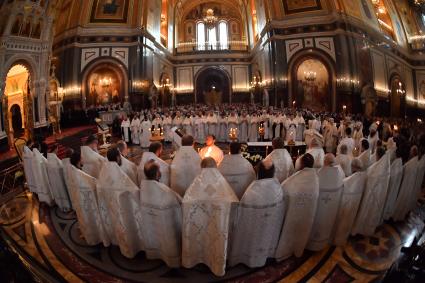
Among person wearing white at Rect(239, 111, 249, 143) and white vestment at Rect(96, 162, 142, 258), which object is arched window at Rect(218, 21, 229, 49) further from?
white vestment at Rect(96, 162, 142, 258)

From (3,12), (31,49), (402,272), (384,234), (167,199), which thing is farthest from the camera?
(31,49)

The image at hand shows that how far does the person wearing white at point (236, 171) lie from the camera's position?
179 inches

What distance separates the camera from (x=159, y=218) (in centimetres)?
380

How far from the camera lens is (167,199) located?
3732 mm

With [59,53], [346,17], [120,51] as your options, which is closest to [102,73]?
[120,51]

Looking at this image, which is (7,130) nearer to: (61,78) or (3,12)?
(3,12)

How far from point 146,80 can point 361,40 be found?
18170 mm

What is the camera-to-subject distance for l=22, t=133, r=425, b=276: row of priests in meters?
3.67

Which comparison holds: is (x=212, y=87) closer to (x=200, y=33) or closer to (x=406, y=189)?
(x=200, y=33)

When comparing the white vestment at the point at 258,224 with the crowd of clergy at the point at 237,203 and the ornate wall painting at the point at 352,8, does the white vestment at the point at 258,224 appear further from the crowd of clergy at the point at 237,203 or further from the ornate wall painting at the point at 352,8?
the ornate wall painting at the point at 352,8

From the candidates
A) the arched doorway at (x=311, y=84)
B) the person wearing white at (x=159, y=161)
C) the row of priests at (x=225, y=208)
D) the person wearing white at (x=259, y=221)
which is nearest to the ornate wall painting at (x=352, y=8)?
the arched doorway at (x=311, y=84)

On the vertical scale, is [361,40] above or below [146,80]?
above

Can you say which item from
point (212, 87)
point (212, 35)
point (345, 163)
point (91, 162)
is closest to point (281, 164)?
point (345, 163)

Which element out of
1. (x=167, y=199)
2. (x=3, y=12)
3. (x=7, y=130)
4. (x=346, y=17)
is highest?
(x=346, y=17)
